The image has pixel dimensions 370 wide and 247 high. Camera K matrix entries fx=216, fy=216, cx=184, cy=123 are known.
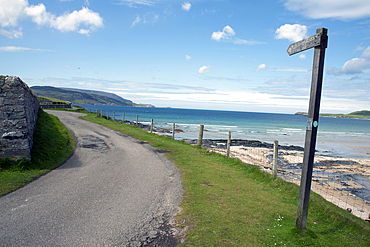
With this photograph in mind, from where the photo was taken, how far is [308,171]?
4.35 metres

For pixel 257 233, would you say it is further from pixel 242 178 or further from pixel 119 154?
pixel 119 154

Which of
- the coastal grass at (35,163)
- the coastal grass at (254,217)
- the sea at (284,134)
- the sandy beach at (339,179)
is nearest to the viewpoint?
the coastal grass at (254,217)

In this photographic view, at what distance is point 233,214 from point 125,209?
107 inches

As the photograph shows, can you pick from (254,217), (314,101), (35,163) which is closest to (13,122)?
(35,163)

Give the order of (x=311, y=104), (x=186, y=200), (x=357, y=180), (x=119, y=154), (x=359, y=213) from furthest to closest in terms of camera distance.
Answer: (x=357, y=180) < (x=119, y=154) < (x=359, y=213) < (x=186, y=200) < (x=311, y=104)

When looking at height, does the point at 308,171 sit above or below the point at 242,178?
above

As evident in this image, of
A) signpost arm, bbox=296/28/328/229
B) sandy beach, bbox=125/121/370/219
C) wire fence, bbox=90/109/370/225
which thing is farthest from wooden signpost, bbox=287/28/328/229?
sandy beach, bbox=125/121/370/219

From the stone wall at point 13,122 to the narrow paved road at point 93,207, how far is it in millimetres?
1661

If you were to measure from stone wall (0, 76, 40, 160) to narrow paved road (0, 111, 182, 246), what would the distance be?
166 cm

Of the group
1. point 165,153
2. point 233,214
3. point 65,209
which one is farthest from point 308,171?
point 165,153

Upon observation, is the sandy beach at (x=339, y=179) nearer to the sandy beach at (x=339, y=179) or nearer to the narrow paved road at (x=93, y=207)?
the sandy beach at (x=339, y=179)

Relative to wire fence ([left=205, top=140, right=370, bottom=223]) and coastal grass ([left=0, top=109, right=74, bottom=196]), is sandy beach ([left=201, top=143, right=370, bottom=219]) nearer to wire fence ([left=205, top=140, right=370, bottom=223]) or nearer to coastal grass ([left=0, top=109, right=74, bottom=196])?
wire fence ([left=205, top=140, right=370, bottom=223])

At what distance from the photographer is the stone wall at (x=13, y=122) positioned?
830 centimetres

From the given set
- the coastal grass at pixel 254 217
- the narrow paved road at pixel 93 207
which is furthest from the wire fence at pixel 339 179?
the narrow paved road at pixel 93 207
